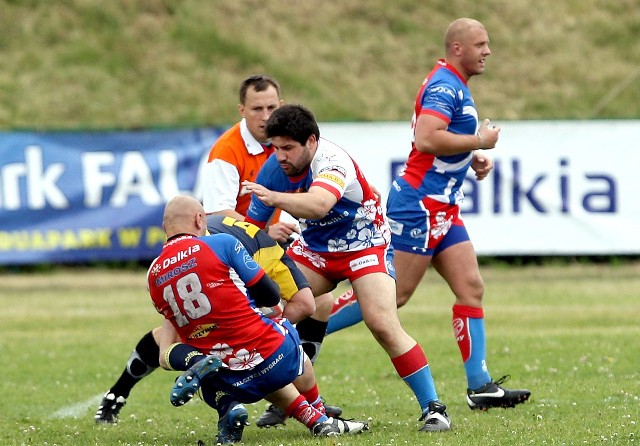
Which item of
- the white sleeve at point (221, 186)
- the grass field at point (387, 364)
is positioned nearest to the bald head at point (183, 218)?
the grass field at point (387, 364)

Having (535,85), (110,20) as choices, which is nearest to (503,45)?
(535,85)

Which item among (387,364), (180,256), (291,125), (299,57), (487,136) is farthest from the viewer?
(299,57)

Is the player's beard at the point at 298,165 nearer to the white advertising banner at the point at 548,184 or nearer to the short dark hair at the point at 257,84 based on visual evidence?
the short dark hair at the point at 257,84

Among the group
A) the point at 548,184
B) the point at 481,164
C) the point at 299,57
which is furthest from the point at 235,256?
the point at 299,57

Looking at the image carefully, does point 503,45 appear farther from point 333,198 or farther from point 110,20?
point 333,198

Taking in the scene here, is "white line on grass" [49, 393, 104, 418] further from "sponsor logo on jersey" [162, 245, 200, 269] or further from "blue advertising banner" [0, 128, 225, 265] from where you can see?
"blue advertising banner" [0, 128, 225, 265]

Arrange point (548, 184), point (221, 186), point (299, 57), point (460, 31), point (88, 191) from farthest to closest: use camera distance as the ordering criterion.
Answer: point (299, 57) < point (88, 191) < point (548, 184) < point (221, 186) < point (460, 31)

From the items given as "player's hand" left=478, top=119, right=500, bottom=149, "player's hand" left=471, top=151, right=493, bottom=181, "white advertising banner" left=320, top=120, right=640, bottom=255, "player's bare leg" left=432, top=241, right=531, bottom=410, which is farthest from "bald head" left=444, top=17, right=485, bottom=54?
"white advertising banner" left=320, top=120, right=640, bottom=255

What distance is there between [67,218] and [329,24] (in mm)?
10028

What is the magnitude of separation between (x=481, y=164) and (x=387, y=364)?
3079 mm

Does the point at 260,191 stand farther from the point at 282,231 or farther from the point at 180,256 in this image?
the point at 282,231

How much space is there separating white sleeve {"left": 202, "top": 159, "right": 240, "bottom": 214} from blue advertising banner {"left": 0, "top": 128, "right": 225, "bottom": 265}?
9212mm

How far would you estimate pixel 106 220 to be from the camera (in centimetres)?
1769

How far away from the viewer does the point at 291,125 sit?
22.7 ft
